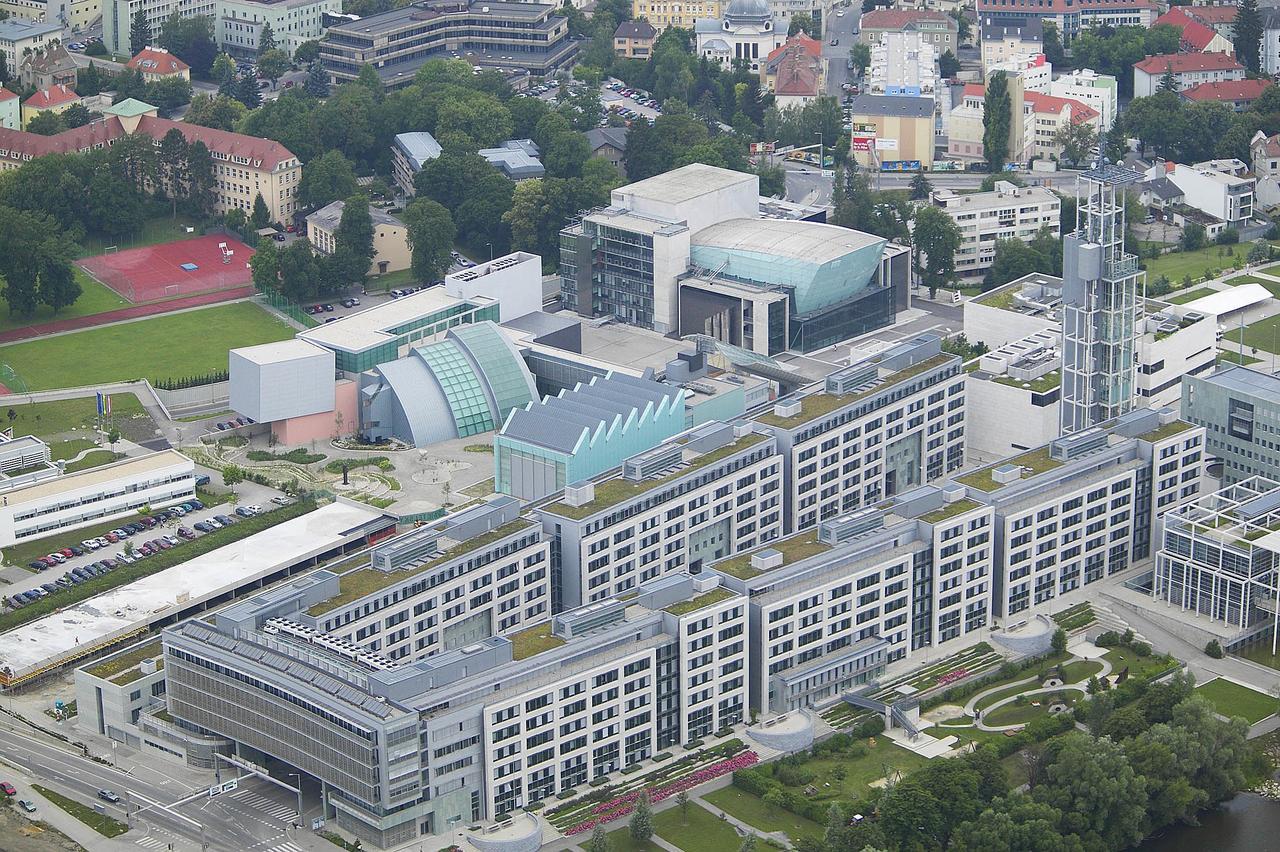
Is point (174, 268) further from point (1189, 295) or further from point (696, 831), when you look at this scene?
point (696, 831)

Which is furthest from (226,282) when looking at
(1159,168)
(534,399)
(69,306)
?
(1159,168)

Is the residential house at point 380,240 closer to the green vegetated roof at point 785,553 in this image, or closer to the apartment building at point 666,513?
the apartment building at point 666,513

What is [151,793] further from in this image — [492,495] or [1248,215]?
[1248,215]

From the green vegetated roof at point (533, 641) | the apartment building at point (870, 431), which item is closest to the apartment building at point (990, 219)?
the apartment building at point (870, 431)

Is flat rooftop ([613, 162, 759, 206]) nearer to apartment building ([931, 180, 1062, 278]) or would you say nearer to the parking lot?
apartment building ([931, 180, 1062, 278])

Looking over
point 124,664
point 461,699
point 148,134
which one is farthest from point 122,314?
point 461,699

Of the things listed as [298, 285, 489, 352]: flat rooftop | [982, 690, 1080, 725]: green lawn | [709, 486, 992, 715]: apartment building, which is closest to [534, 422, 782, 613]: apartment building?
[709, 486, 992, 715]: apartment building
